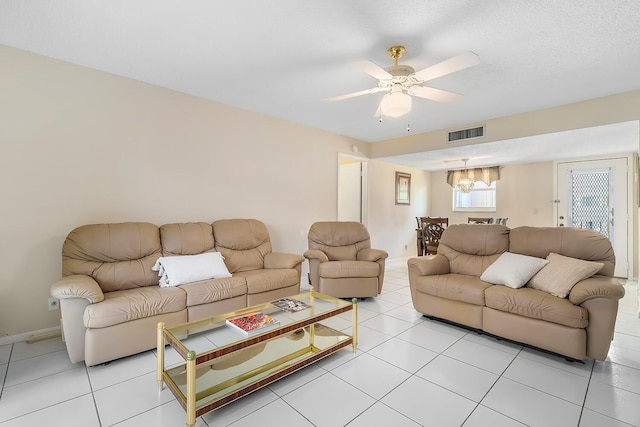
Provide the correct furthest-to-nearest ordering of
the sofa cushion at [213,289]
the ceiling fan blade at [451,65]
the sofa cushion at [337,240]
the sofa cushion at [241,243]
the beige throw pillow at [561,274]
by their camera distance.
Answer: the sofa cushion at [337,240], the sofa cushion at [241,243], the sofa cushion at [213,289], the beige throw pillow at [561,274], the ceiling fan blade at [451,65]

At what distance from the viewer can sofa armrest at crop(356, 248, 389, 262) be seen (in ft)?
12.1

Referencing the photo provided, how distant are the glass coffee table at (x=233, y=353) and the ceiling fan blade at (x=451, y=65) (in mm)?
1759

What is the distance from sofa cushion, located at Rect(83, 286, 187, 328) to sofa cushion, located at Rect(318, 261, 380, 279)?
159cm

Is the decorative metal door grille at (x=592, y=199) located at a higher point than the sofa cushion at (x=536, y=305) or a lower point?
higher

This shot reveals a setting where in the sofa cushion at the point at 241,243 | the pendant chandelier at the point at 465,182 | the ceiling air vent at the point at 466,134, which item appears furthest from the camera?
the pendant chandelier at the point at 465,182

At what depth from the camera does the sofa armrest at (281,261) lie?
327 cm

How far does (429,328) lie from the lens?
9.28 feet

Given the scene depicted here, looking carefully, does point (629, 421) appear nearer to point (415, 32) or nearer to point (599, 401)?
point (599, 401)

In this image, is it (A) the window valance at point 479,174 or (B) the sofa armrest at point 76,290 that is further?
(A) the window valance at point 479,174

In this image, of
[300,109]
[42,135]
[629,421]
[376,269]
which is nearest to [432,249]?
[376,269]

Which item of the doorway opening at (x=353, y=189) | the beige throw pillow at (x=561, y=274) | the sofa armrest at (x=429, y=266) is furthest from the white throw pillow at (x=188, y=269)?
the doorway opening at (x=353, y=189)

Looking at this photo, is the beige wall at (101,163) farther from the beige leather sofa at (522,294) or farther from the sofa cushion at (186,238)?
the beige leather sofa at (522,294)

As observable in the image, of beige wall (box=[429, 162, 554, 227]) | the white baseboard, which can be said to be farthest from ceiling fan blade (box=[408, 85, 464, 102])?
beige wall (box=[429, 162, 554, 227])

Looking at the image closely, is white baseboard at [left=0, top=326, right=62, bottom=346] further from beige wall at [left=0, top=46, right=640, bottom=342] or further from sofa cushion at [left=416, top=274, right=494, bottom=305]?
sofa cushion at [left=416, top=274, right=494, bottom=305]
